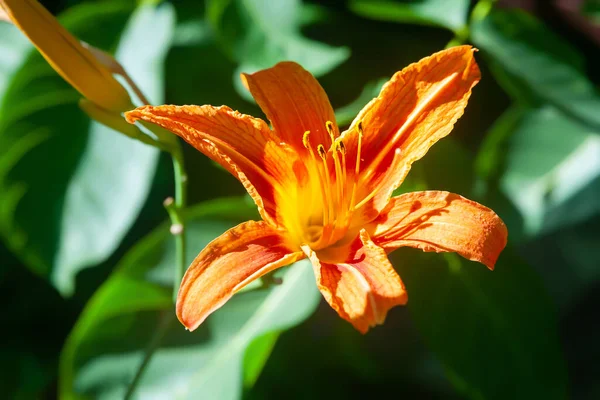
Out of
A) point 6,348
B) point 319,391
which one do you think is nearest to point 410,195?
point 319,391

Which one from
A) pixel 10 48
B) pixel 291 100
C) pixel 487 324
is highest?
pixel 291 100

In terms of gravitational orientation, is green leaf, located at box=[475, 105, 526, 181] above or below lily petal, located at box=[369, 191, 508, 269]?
below

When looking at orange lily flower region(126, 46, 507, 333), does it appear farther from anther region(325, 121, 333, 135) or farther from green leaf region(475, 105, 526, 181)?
green leaf region(475, 105, 526, 181)

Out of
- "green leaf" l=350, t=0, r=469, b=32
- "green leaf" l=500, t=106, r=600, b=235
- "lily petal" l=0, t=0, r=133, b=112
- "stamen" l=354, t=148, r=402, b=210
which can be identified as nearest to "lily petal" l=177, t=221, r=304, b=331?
"stamen" l=354, t=148, r=402, b=210

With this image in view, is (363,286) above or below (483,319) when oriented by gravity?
above

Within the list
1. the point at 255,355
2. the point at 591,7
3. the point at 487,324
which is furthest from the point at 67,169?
the point at 591,7

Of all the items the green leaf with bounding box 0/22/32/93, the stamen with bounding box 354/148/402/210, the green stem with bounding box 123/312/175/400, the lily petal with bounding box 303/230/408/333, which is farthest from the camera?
the green leaf with bounding box 0/22/32/93

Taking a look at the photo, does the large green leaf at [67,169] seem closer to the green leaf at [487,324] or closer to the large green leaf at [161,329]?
the large green leaf at [161,329]

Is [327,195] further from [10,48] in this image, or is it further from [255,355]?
[10,48]
